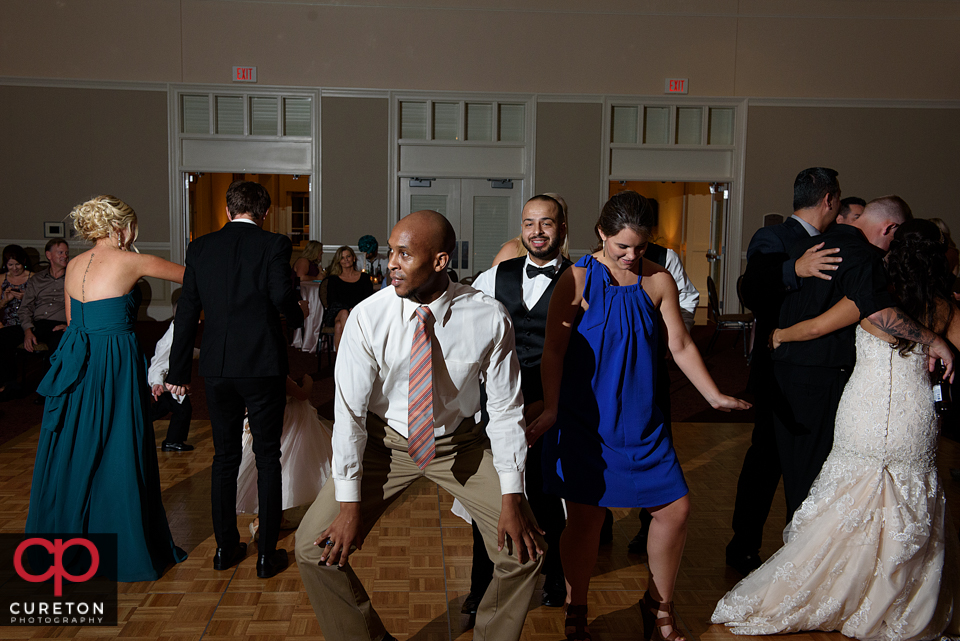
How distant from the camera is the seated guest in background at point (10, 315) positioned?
612 cm

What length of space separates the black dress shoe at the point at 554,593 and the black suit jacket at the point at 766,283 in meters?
1.11

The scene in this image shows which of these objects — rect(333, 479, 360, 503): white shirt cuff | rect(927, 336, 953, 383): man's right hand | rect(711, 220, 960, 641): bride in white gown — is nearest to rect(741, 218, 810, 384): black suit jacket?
rect(711, 220, 960, 641): bride in white gown

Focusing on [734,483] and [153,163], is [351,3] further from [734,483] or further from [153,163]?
[734,483]

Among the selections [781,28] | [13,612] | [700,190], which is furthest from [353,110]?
[13,612]

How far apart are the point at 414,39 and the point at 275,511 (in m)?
9.03

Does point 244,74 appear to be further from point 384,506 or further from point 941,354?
point 941,354

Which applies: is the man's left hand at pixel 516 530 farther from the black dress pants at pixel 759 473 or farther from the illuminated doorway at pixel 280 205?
the illuminated doorway at pixel 280 205

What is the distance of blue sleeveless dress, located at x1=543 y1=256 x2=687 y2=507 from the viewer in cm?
219

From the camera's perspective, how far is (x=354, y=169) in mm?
10680

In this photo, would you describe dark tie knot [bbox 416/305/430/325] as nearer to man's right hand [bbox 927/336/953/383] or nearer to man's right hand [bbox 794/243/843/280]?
man's right hand [bbox 794/243/843/280]

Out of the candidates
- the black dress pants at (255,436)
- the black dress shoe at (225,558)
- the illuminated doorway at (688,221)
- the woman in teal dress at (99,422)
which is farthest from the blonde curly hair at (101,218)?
the illuminated doorway at (688,221)

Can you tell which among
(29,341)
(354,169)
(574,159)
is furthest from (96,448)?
(574,159)

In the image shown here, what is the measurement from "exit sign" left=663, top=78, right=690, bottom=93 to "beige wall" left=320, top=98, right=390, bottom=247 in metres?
4.16

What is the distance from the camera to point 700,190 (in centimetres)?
1497
